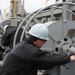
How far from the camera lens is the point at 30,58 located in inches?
106

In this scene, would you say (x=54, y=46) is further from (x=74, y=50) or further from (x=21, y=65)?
(x=21, y=65)

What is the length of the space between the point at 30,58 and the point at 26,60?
0.04 meters

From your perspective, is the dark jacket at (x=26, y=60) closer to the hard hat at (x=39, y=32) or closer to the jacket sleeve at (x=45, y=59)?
the jacket sleeve at (x=45, y=59)

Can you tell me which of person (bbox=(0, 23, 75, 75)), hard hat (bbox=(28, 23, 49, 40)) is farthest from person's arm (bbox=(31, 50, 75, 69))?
hard hat (bbox=(28, 23, 49, 40))

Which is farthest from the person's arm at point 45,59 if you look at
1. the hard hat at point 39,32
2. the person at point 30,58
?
the hard hat at point 39,32

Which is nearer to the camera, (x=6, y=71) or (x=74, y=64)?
(x=6, y=71)

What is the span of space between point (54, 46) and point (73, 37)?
268mm

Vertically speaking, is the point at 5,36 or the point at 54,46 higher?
the point at 54,46

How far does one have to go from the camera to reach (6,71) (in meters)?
2.78

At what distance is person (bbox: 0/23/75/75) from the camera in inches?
106

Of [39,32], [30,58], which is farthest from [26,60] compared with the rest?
[39,32]

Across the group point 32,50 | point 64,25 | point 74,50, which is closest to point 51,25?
point 64,25

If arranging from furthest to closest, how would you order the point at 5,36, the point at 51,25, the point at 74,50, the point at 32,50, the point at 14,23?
1. the point at 14,23
2. the point at 5,36
3. the point at 51,25
4. the point at 74,50
5. the point at 32,50

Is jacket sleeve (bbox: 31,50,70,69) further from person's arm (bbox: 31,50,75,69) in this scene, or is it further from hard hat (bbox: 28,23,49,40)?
hard hat (bbox: 28,23,49,40)
